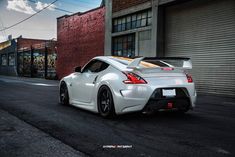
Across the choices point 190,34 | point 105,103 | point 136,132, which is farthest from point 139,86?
point 190,34

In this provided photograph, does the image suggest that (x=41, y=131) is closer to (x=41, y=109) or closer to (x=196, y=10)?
(x=41, y=109)

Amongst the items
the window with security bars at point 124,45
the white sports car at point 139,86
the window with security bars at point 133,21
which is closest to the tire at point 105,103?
the white sports car at point 139,86

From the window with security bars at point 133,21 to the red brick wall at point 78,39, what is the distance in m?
2.02

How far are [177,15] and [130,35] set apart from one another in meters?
4.59

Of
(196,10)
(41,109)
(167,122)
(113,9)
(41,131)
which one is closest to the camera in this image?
(41,131)

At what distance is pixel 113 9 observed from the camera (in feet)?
73.0

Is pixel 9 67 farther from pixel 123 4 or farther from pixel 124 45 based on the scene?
pixel 123 4

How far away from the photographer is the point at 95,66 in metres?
6.98

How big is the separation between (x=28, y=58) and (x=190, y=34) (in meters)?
30.2

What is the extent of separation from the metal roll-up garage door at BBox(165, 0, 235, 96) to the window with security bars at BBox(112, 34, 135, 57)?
3600mm

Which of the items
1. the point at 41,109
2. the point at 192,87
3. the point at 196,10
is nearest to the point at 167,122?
the point at 192,87

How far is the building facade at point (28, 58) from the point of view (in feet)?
114

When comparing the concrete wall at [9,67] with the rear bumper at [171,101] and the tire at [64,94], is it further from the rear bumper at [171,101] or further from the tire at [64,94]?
the rear bumper at [171,101]

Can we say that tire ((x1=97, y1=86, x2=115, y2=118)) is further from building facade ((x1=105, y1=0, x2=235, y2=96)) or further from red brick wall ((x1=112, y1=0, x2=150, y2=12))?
red brick wall ((x1=112, y1=0, x2=150, y2=12))
